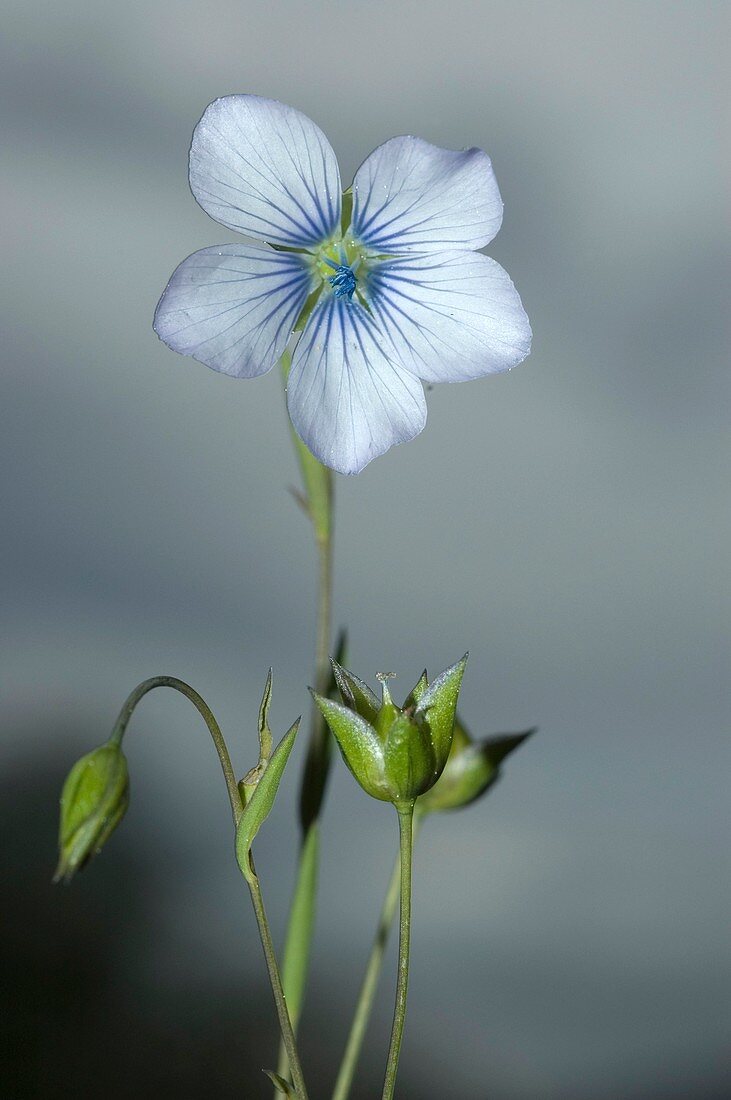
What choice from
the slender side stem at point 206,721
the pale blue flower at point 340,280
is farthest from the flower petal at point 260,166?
the slender side stem at point 206,721

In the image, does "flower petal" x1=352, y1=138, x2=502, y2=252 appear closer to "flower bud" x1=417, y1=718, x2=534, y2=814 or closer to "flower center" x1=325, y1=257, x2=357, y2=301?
"flower center" x1=325, y1=257, x2=357, y2=301

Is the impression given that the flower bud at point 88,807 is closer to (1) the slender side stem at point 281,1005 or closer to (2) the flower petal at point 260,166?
(1) the slender side stem at point 281,1005

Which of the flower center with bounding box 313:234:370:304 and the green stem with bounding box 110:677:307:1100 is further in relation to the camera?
the flower center with bounding box 313:234:370:304

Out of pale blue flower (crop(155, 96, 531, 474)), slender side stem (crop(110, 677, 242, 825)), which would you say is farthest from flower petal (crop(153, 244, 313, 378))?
slender side stem (crop(110, 677, 242, 825))

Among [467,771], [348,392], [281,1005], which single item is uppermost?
[348,392]

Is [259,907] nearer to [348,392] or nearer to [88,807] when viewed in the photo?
[88,807]

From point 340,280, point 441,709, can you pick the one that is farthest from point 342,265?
point 441,709
